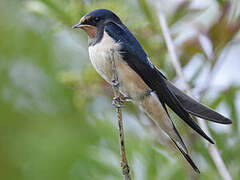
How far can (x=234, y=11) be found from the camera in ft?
5.85

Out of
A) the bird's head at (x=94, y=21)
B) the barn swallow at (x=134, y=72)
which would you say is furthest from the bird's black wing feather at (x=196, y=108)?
the bird's head at (x=94, y=21)

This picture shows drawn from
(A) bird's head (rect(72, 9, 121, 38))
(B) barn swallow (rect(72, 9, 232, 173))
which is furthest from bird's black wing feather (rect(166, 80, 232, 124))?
(A) bird's head (rect(72, 9, 121, 38))

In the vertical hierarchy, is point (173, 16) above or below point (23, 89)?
below

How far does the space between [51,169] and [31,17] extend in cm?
104

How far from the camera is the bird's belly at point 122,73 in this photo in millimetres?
1547

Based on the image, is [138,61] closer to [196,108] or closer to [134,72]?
[134,72]

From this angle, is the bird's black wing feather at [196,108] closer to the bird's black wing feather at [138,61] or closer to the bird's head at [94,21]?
the bird's black wing feather at [138,61]

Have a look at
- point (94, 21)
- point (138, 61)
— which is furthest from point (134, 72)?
point (94, 21)

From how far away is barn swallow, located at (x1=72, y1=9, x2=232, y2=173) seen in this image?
1.57 metres

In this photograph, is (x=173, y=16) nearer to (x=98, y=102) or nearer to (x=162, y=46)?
(x=162, y=46)

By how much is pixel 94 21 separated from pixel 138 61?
186 millimetres

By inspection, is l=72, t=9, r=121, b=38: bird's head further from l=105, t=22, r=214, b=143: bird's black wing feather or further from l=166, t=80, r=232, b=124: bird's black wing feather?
A: l=166, t=80, r=232, b=124: bird's black wing feather

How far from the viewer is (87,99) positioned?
1861 millimetres

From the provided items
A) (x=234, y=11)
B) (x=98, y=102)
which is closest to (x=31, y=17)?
(x=98, y=102)
